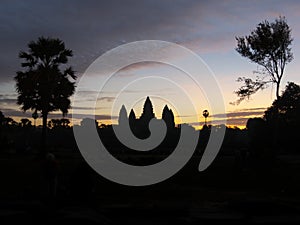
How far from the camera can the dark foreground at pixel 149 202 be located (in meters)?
8.20

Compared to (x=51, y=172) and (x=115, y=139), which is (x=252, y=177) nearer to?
(x=51, y=172)

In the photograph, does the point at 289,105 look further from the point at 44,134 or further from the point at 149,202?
the point at 149,202

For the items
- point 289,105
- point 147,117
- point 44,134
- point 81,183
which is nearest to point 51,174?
point 81,183

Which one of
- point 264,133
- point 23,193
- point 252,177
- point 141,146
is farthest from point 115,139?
point 23,193

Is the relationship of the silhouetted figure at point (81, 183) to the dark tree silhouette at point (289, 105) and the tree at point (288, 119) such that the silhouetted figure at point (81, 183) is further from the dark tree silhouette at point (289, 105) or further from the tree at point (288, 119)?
the dark tree silhouette at point (289, 105)

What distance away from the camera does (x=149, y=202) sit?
1101 cm

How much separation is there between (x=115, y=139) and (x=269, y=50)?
49.4 metres

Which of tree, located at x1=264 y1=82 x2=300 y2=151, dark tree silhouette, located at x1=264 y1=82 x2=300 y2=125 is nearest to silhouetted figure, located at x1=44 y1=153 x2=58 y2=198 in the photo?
tree, located at x1=264 y1=82 x2=300 y2=151

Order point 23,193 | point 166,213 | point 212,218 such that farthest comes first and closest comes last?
point 23,193 → point 166,213 → point 212,218

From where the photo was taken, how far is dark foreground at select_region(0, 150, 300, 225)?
8195 millimetres

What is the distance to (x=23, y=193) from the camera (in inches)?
474

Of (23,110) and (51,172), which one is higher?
(23,110)

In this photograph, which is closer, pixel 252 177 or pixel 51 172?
pixel 51 172

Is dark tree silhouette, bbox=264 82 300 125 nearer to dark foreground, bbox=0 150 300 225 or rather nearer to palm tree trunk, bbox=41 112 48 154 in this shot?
palm tree trunk, bbox=41 112 48 154
